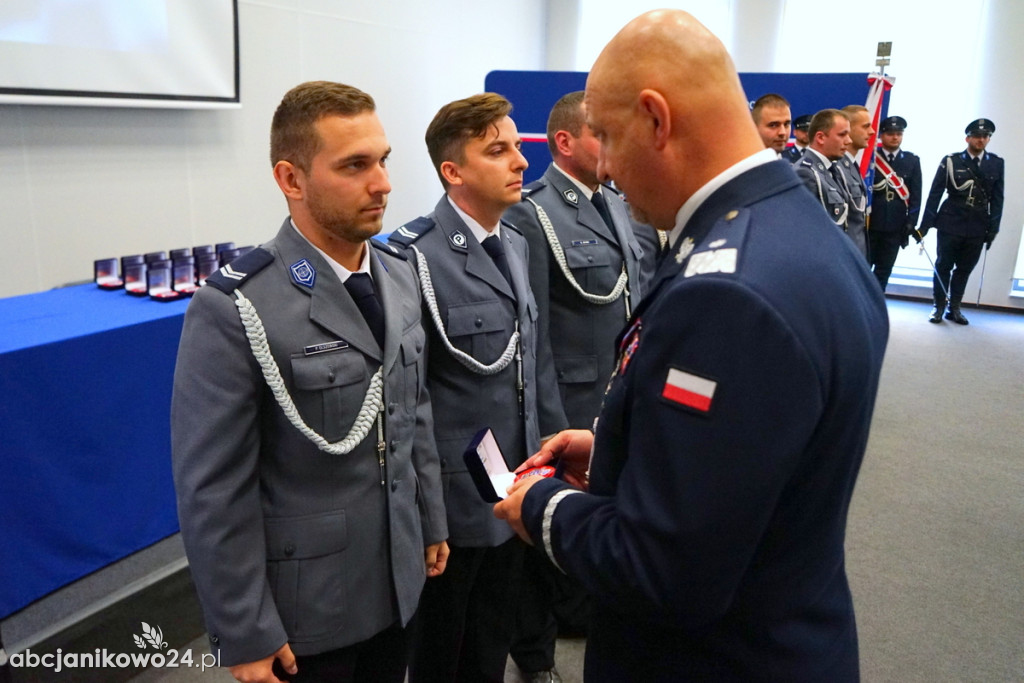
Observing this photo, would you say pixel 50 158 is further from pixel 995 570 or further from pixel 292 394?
pixel 995 570

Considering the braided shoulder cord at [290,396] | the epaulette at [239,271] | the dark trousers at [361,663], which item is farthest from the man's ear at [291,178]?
the dark trousers at [361,663]

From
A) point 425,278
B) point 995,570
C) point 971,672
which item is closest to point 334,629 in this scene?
point 425,278

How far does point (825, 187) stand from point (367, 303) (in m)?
4.20

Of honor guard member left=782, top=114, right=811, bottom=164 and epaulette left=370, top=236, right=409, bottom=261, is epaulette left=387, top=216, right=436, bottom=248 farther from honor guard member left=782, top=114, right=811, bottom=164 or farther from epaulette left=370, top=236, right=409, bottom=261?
honor guard member left=782, top=114, right=811, bottom=164

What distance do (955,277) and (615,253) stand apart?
6003 mm

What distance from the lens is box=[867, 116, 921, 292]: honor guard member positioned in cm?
684

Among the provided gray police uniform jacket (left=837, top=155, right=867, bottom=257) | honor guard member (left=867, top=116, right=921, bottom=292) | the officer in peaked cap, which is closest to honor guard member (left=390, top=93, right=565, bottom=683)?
gray police uniform jacket (left=837, top=155, right=867, bottom=257)

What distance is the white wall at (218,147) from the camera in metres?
3.46

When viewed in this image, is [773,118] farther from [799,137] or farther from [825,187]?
[799,137]

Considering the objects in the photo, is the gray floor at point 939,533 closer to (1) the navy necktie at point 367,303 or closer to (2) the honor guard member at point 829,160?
(2) the honor guard member at point 829,160

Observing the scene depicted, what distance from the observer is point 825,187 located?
488 centimetres

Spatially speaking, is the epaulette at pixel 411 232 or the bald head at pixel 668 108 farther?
the epaulette at pixel 411 232

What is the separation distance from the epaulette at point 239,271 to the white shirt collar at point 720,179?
29.2 inches

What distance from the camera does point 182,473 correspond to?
126cm
